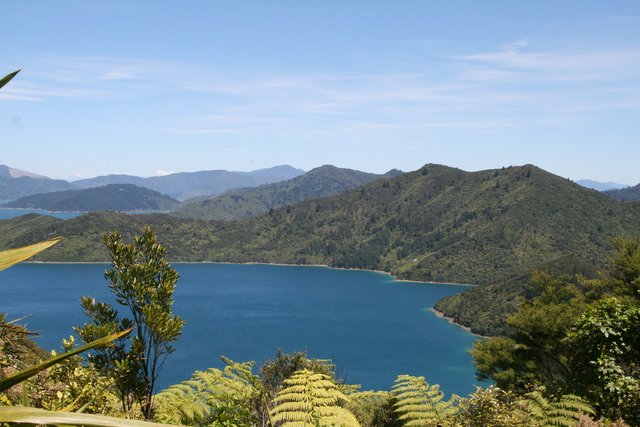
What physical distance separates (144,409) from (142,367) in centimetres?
75

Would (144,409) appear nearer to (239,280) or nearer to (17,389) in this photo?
(17,389)

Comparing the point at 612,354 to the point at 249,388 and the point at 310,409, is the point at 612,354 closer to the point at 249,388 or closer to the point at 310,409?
the point at 310,409

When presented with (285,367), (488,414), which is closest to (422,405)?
(488,414)

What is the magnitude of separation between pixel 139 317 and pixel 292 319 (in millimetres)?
106328

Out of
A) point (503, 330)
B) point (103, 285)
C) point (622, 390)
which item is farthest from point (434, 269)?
point (622, 390)

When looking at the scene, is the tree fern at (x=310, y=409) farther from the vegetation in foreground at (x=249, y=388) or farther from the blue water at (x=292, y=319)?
the blue water at (x=292, y=319)

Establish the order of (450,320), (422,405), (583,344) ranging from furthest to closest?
(450,320) < (583,344) < (422,405)

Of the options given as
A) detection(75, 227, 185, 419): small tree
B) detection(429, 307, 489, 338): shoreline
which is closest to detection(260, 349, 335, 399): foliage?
detection(75, 227, 185, 419): small tree

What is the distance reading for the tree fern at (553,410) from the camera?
7141 mm

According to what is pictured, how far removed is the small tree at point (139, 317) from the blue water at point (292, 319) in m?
43.1

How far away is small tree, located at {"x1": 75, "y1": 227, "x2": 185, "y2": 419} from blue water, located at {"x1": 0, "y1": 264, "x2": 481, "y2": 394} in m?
43.1

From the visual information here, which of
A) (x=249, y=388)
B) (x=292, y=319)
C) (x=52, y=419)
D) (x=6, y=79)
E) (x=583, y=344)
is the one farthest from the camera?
(x=292, y=319)

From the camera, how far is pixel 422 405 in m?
8.41

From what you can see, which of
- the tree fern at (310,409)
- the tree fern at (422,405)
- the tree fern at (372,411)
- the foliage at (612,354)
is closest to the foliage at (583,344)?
the foliage at (612,354)
